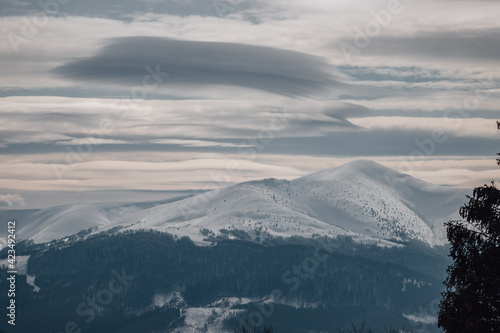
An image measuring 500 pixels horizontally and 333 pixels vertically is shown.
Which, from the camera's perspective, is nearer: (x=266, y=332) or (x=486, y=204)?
(x=486, y=204)

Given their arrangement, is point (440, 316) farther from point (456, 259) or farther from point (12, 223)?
point (12, 223)

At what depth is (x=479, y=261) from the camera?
1481 inches

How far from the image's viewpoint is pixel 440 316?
3947 cm

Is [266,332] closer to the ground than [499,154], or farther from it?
closer to the ground

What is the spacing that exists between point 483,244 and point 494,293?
279 cm

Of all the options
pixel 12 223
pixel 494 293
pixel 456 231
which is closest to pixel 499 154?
pixel 456 231

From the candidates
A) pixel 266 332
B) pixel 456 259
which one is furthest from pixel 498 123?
pixel 266 332

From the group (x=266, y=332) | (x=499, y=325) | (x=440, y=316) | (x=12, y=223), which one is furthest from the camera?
(x=12, y=223)

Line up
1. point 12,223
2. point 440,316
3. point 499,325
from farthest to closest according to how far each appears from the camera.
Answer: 1. point 12,223
2. point 440,316
3. point 499,325

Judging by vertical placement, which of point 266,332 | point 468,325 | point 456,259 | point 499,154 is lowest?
point 266,332

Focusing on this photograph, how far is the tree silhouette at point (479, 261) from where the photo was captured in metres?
37.2

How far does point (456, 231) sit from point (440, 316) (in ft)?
16.9

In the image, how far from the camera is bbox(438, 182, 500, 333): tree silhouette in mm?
37250

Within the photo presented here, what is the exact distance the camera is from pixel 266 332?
97500 millimetres
